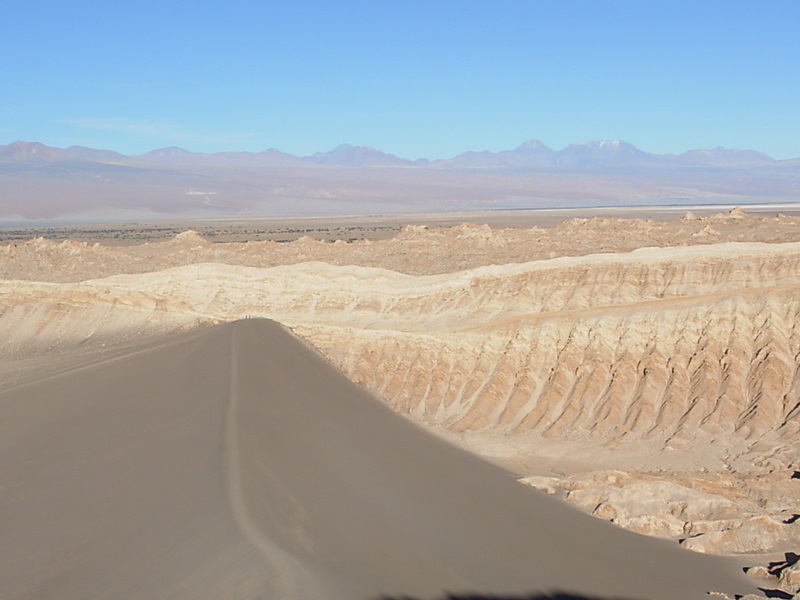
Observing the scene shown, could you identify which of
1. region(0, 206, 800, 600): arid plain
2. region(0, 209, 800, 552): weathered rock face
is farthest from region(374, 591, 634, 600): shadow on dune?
region(0, 209, 800, 552): weathered rock face

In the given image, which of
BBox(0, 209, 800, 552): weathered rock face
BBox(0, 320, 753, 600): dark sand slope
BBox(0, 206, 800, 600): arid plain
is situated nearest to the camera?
BBox(0, 320, 753, 600): dark sand slope

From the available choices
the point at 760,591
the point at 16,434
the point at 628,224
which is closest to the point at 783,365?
the point at 760,591

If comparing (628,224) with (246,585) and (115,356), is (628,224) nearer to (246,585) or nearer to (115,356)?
(115,356)

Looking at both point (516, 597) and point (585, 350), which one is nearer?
point (516, 597)

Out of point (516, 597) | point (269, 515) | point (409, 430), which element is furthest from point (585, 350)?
point (269, 515)

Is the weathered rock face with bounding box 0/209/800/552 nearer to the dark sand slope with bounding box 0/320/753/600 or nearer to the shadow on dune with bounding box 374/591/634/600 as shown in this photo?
the dark sand slope with bounding box 0/320/753/600

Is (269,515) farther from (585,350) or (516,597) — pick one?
(585,350)

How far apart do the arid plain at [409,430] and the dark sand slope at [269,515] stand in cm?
6

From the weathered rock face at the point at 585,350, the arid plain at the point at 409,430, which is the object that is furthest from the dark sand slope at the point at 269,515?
the weathered rock face at the point at 585,350

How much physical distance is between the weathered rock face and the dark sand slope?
1.98 m

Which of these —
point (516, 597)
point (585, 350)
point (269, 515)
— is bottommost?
point (516, 597)

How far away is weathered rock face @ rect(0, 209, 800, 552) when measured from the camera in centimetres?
1639

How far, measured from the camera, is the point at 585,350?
23.2 m

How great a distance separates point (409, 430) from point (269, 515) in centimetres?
946
